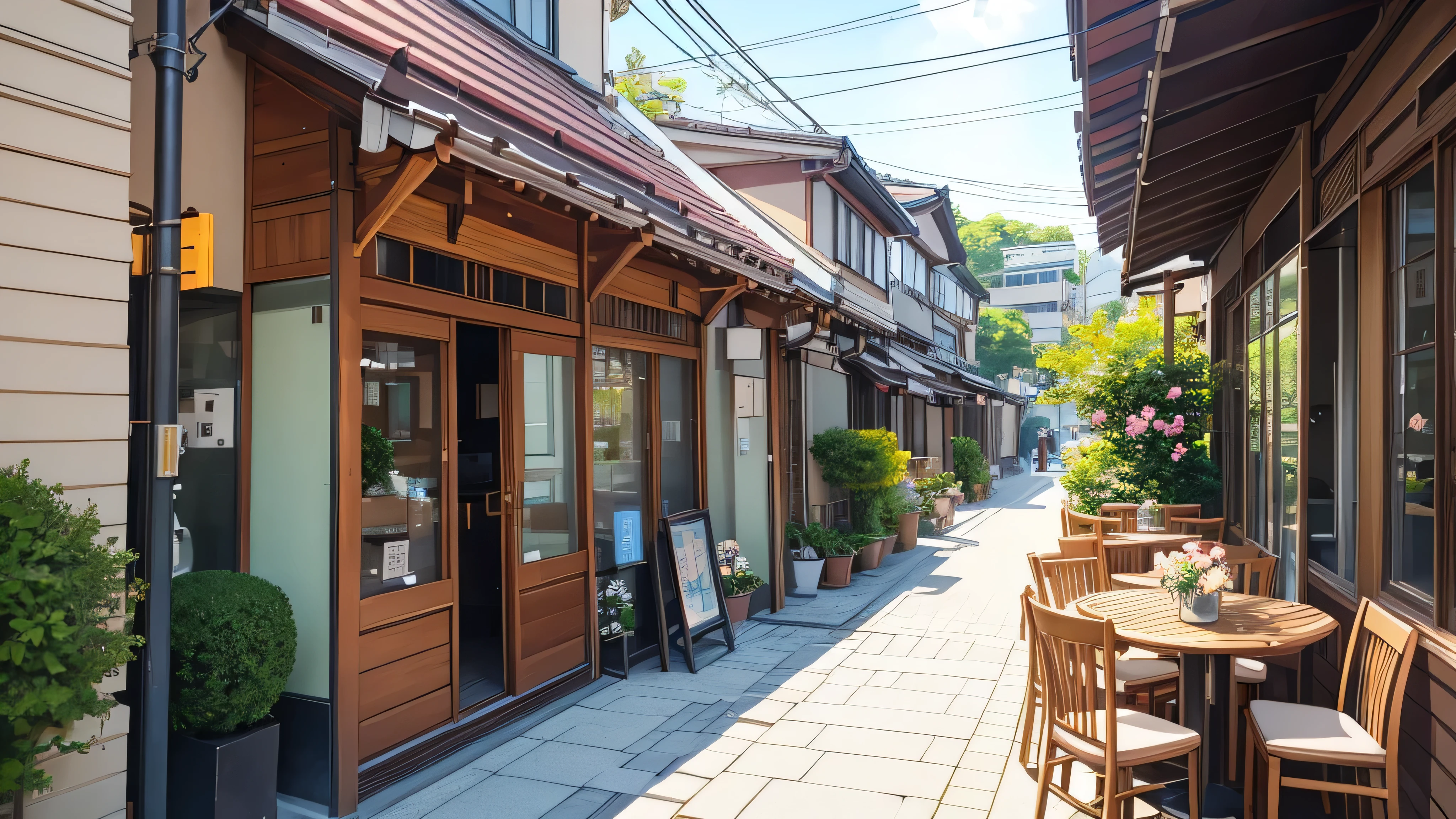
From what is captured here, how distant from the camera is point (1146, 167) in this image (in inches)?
205

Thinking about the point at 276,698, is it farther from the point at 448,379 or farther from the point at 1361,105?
the point at 1361,105

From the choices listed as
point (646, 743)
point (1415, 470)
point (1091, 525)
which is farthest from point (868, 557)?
point (1415, 470)

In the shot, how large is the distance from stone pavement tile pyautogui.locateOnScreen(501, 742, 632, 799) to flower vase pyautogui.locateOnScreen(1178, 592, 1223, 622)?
3.01 m

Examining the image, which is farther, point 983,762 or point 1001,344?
point 1001,344

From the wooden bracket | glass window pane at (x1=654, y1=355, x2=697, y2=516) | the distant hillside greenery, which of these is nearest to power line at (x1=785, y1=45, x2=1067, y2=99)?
glass window pane at (x1=654, y1=355, x2=697, y2=516)

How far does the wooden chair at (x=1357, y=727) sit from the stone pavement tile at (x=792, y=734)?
180cm

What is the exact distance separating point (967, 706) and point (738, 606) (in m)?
2.72

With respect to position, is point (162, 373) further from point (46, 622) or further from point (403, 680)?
point (403, 680)

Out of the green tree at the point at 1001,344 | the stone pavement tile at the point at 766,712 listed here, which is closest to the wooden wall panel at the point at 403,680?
the stone pavement tile at the point at 766,712

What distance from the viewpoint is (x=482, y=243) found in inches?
204

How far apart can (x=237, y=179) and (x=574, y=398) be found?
256 centimetres

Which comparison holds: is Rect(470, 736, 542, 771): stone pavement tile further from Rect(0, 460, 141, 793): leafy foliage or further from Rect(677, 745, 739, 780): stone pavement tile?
Rect(0, 460, 141, 793): leafy foliage

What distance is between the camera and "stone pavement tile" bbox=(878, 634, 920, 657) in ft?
23.0

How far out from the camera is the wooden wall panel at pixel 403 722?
4.34m
